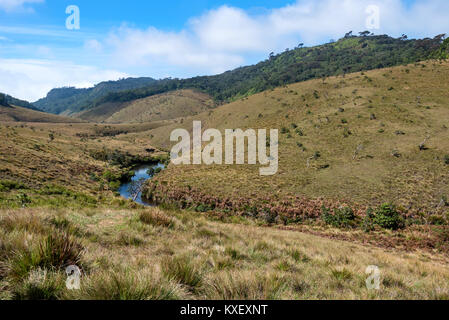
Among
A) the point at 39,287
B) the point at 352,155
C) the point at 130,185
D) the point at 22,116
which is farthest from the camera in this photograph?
the point at 22,116

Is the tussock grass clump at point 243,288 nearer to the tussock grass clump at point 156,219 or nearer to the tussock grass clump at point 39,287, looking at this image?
the tussock grass clump at point 39,287

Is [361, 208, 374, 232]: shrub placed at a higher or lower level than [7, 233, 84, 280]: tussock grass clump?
lower

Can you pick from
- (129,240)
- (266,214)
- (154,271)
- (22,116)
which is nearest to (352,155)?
(266,214)

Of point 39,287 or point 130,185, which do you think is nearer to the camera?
point 39,287

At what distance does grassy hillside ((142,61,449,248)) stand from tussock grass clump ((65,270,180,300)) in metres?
23.1

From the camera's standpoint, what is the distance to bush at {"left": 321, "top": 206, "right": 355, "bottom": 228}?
2112cm

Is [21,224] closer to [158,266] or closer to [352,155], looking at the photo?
[158,266]

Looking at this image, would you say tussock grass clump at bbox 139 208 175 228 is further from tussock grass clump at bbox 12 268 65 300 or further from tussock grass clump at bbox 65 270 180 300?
tussock grass clump at bbox 65 270 180 300

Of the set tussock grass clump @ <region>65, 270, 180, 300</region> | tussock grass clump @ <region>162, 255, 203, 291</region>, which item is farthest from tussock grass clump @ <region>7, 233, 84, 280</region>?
tussock grass clump @ <region>162, 255, 203, 291</region>

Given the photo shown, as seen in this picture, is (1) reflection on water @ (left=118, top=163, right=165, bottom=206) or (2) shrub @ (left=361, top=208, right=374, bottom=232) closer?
(2) shrub @ (left=361, top=208, right=374, bottom=232)

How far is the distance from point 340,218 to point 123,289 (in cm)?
2365

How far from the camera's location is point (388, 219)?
19.9 m

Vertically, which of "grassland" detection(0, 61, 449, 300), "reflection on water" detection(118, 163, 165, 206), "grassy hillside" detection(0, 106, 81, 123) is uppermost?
"grassy hillside" detection(0, 106, 81, 123)
